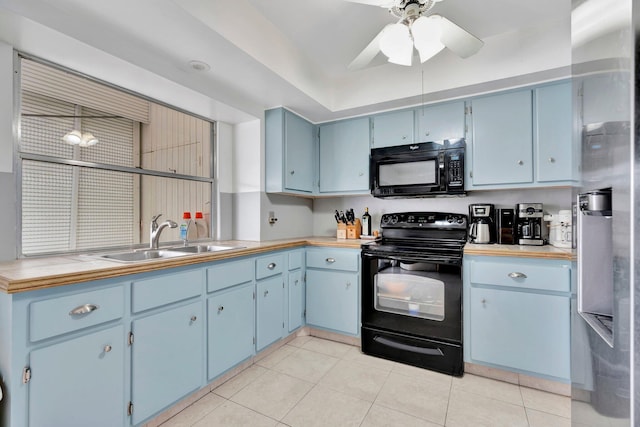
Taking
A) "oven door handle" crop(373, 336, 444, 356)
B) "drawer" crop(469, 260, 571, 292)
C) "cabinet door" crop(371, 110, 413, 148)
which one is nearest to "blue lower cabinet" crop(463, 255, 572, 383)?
"drawer" crop(469, 260, 571, 292)

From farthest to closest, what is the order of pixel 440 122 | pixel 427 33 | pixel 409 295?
pixel 440 122 < pixel 409 295 < pixel 427 33

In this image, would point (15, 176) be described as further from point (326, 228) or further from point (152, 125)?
point (326, 228)

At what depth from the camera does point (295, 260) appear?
262 cm

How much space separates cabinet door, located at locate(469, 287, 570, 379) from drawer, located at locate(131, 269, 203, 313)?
1.88 metres

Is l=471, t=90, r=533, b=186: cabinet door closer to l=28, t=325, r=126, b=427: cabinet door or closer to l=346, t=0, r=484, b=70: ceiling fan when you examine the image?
l=346, t=0, r=484, b=70: ceiling fan

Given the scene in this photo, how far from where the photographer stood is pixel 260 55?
187 cm

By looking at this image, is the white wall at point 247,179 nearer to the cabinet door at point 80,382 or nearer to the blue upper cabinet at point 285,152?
the blue upper cabinet at point 285,152

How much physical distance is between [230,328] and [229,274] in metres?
0.37

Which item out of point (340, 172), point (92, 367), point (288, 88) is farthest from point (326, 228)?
point (92, 367)

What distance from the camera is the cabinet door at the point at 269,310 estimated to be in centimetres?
223

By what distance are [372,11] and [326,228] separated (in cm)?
215

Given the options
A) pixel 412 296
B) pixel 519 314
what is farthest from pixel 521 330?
pixel 412 296

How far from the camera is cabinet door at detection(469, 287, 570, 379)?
6.02 ft

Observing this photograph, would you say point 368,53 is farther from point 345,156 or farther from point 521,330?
point 521,330
